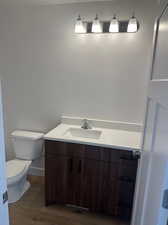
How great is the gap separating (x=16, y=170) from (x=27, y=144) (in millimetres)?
342

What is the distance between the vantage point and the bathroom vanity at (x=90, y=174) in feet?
5.53

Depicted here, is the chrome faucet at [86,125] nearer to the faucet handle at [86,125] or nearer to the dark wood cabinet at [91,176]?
the faucet handle at [86,125]

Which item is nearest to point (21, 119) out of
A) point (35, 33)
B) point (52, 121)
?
point (52, 121)

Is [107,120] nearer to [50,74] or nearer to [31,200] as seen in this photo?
[50,74]

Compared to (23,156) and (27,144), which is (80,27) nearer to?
(27,144)

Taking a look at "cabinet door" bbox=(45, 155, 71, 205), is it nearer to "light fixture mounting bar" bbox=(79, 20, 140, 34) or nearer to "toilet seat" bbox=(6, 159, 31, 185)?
"toilet seat" bbox=(6, 159, 31, 185)

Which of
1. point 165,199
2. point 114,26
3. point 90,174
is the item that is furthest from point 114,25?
point 165,199

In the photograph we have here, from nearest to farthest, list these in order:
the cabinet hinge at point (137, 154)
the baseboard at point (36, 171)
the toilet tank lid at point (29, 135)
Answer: the cabinet hinge at point (137, 154)
the toilet tank lid at point (29, 135)
the baseboard at point (36, 171)

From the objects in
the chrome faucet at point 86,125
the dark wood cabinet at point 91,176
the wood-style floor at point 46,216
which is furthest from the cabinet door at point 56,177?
the chrome faucet at point 86,125

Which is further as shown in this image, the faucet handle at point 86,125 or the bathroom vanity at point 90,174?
the faucet handle at point 86,125

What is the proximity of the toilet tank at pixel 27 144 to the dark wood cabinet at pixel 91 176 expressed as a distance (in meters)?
0.46

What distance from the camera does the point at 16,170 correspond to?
203cm

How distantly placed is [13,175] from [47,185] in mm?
414

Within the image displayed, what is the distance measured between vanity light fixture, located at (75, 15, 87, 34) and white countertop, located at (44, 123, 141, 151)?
115cm
